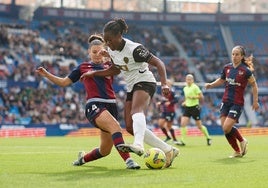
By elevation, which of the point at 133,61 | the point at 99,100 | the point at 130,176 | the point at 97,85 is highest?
the point at 133,61

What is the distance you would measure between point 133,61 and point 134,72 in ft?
0.70

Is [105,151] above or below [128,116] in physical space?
below

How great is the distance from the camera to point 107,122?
1037 cm

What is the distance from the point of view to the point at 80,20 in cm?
5362

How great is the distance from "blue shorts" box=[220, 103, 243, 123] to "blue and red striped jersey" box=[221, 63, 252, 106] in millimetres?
99

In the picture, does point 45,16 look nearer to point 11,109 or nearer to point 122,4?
point 122,4

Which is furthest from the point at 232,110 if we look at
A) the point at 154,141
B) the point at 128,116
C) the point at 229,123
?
the point at 128,116

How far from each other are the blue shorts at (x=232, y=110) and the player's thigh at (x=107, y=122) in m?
4.83

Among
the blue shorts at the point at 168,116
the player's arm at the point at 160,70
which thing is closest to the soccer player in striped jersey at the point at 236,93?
the player's arm at the point at 160,70

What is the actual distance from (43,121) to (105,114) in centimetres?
2804

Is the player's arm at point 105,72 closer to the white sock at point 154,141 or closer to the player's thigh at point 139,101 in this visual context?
the player's thigh at point 139,101

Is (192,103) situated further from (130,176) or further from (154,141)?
(130,176)

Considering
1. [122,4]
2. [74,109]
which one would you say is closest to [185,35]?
[122,4]

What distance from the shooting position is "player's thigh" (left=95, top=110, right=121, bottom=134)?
1027cm
